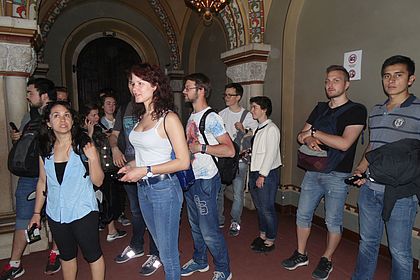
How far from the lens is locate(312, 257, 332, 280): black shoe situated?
279 centimetres

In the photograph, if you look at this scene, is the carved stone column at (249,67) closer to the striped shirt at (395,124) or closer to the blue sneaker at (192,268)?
the blue sneaker at (192,268)

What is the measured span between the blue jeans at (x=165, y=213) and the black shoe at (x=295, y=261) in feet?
4.62

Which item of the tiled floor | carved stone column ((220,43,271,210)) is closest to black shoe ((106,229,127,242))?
the tiled floor

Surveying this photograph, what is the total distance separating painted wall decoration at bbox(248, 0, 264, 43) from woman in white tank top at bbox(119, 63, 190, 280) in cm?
297

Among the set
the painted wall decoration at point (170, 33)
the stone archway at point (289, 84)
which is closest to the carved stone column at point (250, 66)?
the stone archway at point (289, 84)

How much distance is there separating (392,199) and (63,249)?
2.24 m

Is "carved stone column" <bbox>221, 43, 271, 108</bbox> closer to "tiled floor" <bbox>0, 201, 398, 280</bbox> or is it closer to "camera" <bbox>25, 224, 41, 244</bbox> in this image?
"tiled floor" <bbox>0, 201, 398, 280</bbox>

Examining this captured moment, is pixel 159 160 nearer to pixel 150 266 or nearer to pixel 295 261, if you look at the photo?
pixel 150 266

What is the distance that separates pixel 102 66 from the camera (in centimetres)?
802

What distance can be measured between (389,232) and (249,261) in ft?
4.72

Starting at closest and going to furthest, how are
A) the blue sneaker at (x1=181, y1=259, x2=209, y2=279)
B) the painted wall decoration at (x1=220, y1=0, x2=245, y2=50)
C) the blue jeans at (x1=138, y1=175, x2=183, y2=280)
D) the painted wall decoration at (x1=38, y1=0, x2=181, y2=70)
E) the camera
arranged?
the blue jeans at (x1=138, y1=175, x2=183, y2=280)
the camera
the blue sneaker at (x1=181, y1=259, x2=209, y2=279)
the painted wall decoration at (x1=220, y1=0, x2=245, y2=50)
the painted wall decoration at (x1=38, y1=0, x2=181, y2=70)

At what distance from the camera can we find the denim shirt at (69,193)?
2047 millimetres

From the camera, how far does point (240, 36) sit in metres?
4.68

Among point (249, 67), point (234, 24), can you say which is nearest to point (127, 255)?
A: point (249, 67)
